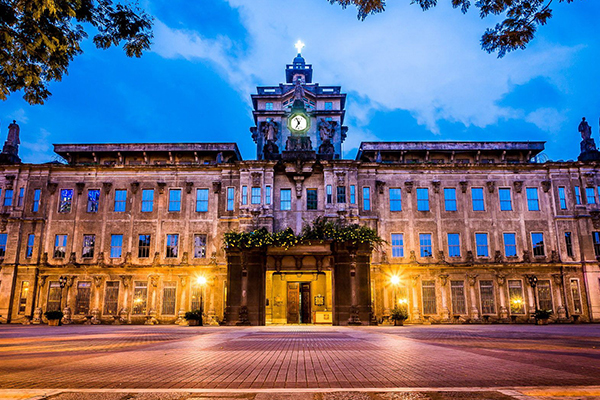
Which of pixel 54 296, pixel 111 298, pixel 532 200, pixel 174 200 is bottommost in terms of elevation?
pixel 111 298

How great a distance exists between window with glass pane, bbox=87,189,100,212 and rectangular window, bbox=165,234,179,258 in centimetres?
713

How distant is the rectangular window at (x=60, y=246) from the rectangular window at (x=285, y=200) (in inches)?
738

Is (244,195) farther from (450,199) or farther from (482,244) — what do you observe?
(482,244)

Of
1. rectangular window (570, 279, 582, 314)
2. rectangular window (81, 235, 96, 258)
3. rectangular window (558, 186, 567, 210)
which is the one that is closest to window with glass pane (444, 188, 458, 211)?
rectangular window (558, 186, 567, 210)

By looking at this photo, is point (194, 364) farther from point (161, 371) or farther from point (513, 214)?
point (513, 214)

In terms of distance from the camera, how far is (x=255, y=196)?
37156mm

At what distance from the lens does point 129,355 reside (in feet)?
37.9

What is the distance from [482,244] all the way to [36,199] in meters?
38.6

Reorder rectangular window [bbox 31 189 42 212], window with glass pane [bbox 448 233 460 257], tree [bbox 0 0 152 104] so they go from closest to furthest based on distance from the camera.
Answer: tree [bbox 0 0 152 104] < window with glass pane [bbox 448 233 460 257] < rectangular window [bbox 31 189 42 212]

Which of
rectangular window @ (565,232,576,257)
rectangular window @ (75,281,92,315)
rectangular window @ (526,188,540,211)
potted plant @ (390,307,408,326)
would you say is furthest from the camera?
rectangular window @ (526,188,540,211)

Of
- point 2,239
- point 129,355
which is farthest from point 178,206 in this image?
point 129,355

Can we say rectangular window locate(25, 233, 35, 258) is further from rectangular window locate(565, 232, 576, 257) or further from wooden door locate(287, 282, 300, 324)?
rectangular window locate(565, 232, 576, 257)

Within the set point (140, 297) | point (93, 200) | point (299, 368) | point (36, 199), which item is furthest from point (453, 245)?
point (36, 199)

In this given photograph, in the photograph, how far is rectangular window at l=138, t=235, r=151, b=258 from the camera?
37.6m
